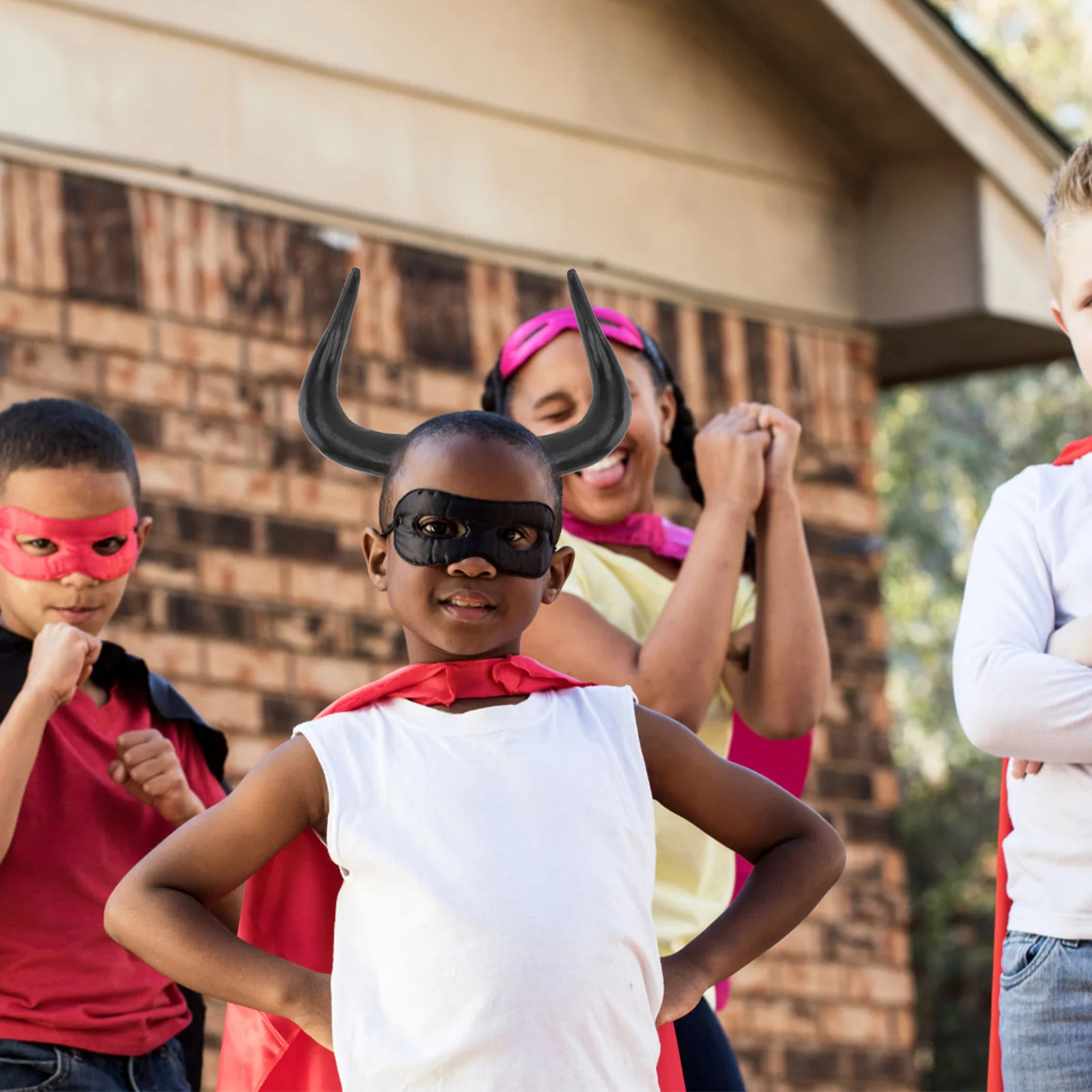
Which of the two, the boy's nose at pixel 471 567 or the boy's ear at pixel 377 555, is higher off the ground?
the boy's ear at pixel 377 555

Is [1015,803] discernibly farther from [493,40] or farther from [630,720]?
[493,40]

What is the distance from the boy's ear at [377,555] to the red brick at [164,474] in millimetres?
2526

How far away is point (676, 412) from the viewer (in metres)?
3.95

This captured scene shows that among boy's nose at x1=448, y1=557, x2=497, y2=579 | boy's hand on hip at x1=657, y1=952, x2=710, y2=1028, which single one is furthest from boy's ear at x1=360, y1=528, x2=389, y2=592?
boy's hand on hip at x1=657, y1=952, x2=710, y2=1028

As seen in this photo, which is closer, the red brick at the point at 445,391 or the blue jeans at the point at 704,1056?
the blue jeans at the point at 704,1056

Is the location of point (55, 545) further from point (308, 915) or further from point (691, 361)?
point (691, 361)

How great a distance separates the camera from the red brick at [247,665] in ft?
17.0

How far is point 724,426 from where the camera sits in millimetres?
3564

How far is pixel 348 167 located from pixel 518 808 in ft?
11.7

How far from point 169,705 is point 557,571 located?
1055 mm

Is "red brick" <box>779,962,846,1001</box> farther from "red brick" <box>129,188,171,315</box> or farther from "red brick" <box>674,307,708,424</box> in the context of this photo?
"red brick" <box>129,188,171,315</box>

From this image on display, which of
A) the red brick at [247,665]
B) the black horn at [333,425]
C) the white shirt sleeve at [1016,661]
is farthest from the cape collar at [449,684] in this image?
the red brick at [247,665]

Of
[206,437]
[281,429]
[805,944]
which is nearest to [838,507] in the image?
[805,944]

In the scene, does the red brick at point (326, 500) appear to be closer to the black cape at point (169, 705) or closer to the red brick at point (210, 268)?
the red brick at point (210, 268)
